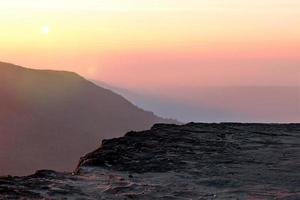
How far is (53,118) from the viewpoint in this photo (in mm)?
125875

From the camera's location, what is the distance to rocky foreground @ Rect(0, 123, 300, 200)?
28.7 ft

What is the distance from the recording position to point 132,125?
139 metres

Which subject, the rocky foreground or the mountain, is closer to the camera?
the rocky foreground

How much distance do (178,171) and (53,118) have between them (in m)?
118

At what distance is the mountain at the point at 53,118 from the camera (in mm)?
102250

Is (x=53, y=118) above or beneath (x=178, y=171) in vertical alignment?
above

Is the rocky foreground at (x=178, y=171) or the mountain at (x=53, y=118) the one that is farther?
the mountain at (x=53, y=118)

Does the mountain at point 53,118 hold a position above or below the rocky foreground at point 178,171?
above

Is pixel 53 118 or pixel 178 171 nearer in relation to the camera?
pixel 178 171

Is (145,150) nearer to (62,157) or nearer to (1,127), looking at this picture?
(62,157)

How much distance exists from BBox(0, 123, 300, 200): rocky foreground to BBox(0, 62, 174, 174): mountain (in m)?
78.6

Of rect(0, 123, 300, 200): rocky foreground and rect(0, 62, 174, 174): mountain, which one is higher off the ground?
rect(0, 62, 174, 174): mountain

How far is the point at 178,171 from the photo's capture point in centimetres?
1074

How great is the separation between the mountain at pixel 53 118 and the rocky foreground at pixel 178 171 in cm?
7859
